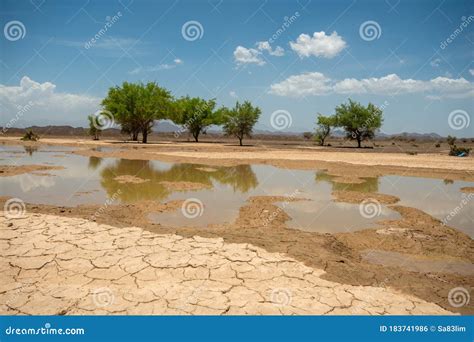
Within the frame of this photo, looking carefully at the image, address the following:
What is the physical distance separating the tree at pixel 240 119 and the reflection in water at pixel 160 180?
27751mm

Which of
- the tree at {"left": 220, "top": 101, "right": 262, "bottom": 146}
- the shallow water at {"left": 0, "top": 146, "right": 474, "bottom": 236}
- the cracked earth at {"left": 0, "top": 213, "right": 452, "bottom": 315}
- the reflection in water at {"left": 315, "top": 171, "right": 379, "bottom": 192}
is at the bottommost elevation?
the cracked earth at {"left": 0, "top": 213, "right": 452, "bottom": 315}

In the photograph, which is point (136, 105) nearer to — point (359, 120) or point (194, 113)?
point (194, 113)

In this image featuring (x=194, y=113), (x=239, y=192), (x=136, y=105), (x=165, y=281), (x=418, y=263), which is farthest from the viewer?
(x=194, y=113)

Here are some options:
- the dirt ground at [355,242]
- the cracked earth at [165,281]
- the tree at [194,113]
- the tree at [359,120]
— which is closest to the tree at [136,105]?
the tree at [194,113]

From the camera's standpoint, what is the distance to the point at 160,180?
13164 millimetres

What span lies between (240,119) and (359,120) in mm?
16333

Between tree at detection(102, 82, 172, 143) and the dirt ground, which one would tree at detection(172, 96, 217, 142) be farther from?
the dirt ground

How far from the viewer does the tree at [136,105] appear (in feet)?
132

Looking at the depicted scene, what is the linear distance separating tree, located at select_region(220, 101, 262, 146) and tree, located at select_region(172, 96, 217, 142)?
13.2 feet

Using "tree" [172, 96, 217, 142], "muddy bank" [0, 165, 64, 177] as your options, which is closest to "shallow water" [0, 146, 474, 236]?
"muddy bank" [0, 165, 64, 177]

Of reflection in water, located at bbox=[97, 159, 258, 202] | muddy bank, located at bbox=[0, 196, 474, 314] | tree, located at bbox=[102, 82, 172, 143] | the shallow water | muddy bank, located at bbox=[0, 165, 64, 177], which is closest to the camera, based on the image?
muddy bank, located at bbox=[0, 196, 474, 314]

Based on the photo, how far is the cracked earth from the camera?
3699 mm

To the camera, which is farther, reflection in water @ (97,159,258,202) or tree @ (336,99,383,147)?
tree @ (336,99,383,147)

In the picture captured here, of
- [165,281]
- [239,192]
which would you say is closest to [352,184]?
[239,192]
